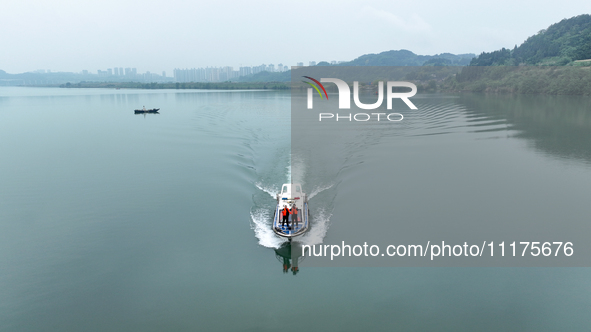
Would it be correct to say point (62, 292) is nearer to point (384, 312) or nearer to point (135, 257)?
point (135, 257)

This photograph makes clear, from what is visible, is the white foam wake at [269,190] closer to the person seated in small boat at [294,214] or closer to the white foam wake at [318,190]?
the white foam wake at [318,190]

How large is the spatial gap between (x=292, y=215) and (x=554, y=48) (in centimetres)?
11425

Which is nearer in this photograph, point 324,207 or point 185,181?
point 324,207

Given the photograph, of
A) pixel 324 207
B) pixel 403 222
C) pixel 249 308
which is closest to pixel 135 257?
pixel 249 308

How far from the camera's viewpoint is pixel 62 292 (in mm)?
11281

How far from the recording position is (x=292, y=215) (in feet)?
44.6

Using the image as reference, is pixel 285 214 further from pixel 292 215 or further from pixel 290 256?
pixel 290 256

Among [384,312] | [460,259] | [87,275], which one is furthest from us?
[460,259]

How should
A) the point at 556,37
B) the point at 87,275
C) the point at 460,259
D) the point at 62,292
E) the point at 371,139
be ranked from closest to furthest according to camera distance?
→ 1. the point at 62,292
2. the point at 87,275
3. the point at 460,259
4. the point at 371,139
5. the point at 556,37

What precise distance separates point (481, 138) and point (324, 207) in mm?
20471

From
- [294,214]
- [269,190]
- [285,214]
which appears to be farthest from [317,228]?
[269,190]

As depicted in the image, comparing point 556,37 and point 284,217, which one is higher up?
point 556,37

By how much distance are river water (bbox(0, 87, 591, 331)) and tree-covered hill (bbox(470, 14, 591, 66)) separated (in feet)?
235

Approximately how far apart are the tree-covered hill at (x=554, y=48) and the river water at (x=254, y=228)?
235 ft
